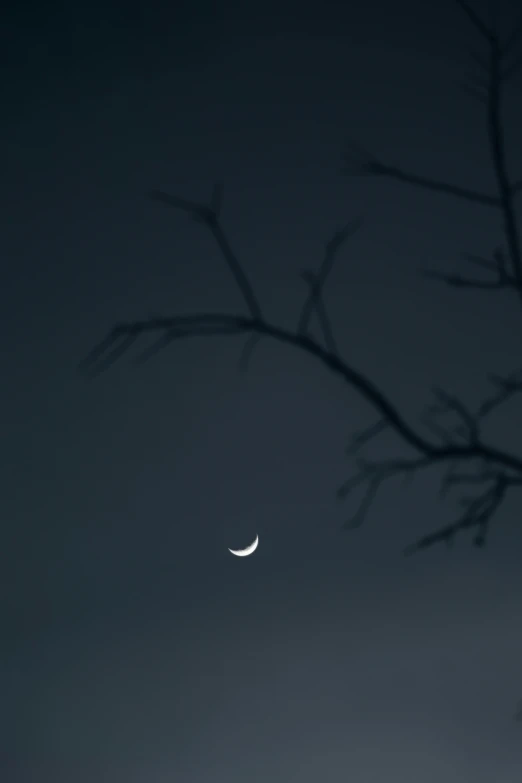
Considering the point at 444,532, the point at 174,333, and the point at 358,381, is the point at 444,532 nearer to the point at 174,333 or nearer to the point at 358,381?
the point at 358,381

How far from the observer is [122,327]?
84.3 inches

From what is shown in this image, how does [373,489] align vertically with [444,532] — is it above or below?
above

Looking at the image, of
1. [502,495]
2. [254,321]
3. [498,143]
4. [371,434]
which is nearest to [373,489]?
[371,434]

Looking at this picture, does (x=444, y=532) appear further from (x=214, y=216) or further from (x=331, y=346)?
(x=214, y=216)

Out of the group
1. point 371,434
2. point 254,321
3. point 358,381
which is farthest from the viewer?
point 371,434

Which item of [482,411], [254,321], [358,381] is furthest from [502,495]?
[254,321]

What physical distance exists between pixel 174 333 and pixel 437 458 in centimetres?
79

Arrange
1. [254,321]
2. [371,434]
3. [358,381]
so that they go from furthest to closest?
[371,434] → [254,321] → [358,381]

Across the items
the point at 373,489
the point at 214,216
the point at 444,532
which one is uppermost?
the point at 214,216

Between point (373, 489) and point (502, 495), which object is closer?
point (502, 495)

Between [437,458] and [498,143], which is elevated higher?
[498,143]

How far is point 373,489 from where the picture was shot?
2383 mm

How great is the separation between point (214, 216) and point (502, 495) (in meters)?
1.14

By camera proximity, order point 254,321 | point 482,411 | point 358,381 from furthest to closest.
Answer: point 482,411 < point 254,321 < point 358,381
